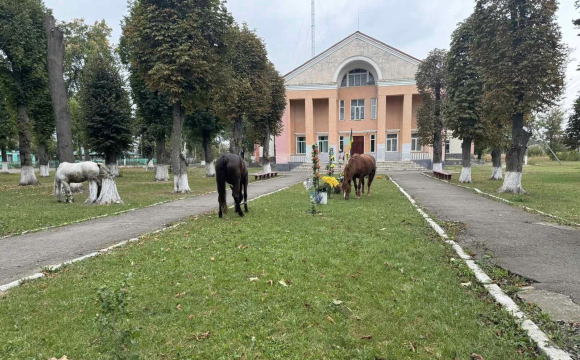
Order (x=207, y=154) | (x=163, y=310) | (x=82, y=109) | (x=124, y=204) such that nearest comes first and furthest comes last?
(x=163, y=310), (x=124, y=204), (x=82, y=109), (x=207, y=154)

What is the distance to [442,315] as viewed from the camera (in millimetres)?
3148

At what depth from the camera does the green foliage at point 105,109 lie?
69.8ft

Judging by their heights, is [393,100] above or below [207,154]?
above

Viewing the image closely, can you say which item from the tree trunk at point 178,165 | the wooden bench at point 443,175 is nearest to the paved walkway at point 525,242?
the tree trunk at point 178,165

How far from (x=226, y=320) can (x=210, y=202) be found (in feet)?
30.4

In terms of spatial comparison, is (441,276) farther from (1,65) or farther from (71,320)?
(1,65)

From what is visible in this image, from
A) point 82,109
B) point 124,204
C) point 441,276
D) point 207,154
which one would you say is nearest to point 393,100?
point 207,154

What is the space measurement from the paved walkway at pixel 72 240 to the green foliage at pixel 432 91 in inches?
777

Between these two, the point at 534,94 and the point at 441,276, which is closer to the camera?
the point at 441,276

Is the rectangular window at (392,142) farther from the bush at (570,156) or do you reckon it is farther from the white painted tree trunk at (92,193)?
the bush at (570,156)

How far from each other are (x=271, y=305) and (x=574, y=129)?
1178 inches

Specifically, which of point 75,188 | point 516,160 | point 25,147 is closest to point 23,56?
point 25,147

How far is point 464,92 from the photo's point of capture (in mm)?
18812

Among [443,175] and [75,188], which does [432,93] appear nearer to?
[443,175]
